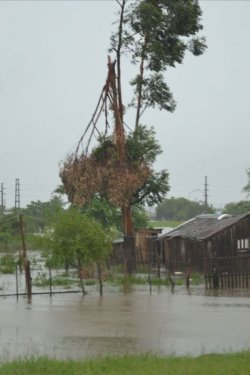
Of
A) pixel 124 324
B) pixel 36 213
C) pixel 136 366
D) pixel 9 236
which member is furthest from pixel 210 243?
pixel 36 213

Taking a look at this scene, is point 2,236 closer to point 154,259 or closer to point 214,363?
point 154,259

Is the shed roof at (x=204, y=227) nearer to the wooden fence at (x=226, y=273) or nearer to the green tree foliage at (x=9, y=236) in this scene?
the wooden fence at (x=226, y=273)

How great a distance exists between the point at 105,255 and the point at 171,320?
914 centimetres

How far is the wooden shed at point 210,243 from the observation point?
39.2m

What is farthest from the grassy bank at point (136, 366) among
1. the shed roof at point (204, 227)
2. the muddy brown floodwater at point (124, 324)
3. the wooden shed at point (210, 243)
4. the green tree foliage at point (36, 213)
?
the green tree foliage at point (36, 213)

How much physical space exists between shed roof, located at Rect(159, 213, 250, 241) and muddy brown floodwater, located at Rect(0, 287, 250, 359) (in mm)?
10973

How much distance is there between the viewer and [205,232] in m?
41.0

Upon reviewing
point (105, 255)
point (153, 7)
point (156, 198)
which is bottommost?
point (105, 255)

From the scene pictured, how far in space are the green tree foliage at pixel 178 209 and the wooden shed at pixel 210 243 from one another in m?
89.4

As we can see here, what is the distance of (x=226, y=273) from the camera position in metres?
31.5

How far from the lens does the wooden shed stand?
39.2 metres

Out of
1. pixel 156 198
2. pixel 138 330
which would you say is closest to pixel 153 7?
pixel 156 198

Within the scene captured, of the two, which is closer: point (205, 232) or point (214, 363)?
point (214, 363)

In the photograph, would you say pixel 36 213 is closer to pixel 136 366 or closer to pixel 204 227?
pixel 204 227
